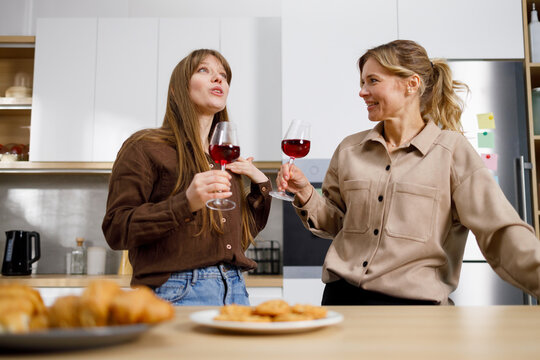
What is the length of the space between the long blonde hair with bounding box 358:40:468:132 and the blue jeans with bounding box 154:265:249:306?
Result: 0.77 m

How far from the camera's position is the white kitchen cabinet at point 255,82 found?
9.96ft

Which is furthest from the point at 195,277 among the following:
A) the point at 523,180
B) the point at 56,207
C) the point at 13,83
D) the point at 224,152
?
the point at 13,83

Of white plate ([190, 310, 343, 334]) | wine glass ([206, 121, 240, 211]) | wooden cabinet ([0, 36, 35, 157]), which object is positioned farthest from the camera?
wooden cabinet ([0, 36, 35, 157])

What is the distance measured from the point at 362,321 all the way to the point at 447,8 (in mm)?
2428

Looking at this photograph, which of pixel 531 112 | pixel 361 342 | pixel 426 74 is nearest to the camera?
pixel 361 342

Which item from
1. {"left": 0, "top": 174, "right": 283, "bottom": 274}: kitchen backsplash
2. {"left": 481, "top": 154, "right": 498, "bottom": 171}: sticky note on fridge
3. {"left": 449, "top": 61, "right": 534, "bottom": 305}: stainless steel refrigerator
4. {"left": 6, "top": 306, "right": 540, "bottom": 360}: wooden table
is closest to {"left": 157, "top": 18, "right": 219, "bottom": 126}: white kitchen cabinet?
{"left": 0, "top": 174, "right": 283, "bottom": 274}: kitchen backsplash

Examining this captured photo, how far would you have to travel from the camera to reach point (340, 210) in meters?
1.63

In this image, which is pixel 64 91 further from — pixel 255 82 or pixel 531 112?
pixel 531 112

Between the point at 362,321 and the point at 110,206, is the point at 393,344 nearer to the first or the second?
the point at 362,321

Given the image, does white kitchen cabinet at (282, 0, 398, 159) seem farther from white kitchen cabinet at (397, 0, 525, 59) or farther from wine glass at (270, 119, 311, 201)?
wine glass at (270, 119, 311, 201)

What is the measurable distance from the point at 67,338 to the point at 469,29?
2.79 meters

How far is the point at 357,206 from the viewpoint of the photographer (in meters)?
1.48

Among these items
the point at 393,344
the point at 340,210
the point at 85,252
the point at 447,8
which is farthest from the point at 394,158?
the point at 85,252

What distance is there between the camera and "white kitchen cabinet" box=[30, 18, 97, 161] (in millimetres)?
3078
